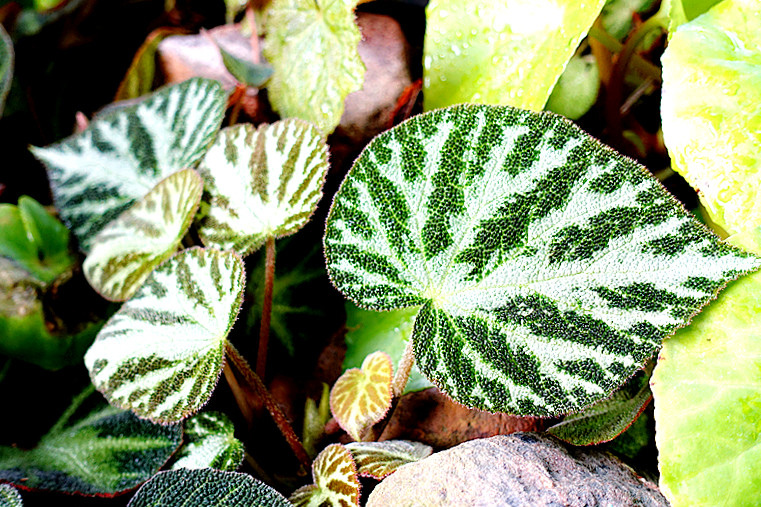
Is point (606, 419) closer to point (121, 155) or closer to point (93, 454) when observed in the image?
point (93, 454)

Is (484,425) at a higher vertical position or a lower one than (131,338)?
lower

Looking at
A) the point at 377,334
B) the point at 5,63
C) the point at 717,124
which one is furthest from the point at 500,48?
the point at 5,63

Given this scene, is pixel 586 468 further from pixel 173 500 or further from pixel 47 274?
pixel 47 274

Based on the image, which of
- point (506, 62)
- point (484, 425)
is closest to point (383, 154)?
point (506, 62)

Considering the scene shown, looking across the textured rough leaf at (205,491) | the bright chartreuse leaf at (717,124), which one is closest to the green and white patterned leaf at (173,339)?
the textured rough leaf at (205,491)

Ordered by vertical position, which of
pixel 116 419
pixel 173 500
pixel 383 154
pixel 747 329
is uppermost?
pixel 383 154

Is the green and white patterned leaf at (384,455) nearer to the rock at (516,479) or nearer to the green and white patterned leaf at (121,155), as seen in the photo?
the rock at (516,479)
